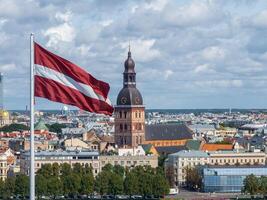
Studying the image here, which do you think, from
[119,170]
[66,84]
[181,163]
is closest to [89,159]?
[119,170]

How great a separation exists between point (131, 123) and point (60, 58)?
88406mm

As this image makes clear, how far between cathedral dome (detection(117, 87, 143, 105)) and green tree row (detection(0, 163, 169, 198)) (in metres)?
14.3

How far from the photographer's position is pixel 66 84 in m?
16.2

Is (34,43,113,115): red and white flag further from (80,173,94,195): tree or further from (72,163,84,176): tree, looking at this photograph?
(72,163,84,176): tree

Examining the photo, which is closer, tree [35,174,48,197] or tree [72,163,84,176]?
tree [35,174,48,197]

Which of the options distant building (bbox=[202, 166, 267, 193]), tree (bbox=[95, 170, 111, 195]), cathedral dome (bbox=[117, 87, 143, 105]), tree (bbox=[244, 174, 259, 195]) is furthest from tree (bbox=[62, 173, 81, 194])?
cathedral dome (bbox=[117, 87, 143, 105])

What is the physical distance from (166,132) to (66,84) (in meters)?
101

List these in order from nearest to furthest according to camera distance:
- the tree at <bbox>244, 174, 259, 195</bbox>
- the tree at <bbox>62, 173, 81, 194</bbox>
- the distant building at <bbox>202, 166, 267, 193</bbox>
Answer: the tree at <bbox>62, 173, 81, 194</bbox> < the tree at <bbox>244, 174, 259, 195</bbox> < the distant building at <bbox>202, 166, 267, 193</bbox>

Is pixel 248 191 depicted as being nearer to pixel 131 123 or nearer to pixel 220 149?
pixel 131 123

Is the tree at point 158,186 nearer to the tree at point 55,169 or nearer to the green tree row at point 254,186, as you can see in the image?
the green tree row at point 254,186

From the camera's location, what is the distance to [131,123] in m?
104

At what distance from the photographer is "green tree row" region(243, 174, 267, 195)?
8519 cm

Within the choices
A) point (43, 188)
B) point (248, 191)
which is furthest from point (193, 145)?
point (43, 188)

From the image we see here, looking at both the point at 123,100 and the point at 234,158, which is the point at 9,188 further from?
the point at 234,158
